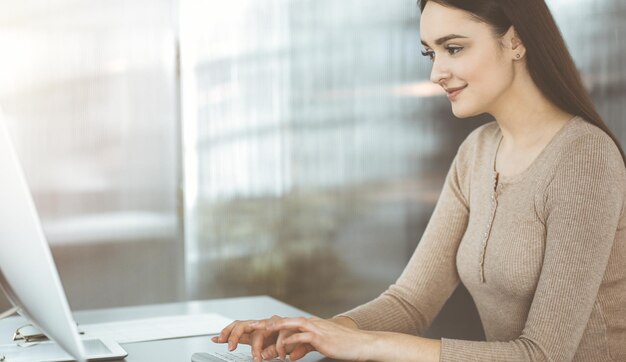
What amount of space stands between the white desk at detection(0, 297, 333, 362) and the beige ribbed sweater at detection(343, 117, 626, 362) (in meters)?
0.30

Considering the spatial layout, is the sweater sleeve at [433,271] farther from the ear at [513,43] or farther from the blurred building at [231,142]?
the blurred building at [231,142]

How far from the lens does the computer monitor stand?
2.60 ft

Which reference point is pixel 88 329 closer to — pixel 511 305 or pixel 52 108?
pixel 511 305

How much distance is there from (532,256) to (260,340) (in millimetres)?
524

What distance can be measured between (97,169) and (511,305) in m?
2.44

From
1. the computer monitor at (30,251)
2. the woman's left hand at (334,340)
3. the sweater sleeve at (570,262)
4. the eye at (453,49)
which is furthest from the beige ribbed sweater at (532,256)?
the computer monitor at (30,251)

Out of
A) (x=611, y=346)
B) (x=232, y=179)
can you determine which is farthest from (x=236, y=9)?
(x=611, y=346)

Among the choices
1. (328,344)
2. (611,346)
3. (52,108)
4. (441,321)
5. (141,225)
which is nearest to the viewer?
(328,344)

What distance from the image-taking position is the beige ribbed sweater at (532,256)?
1.33 m

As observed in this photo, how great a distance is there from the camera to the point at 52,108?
136 inches

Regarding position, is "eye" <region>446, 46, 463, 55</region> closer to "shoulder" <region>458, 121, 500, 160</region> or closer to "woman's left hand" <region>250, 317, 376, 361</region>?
"shoulder" <region>458, 121, 500, 160</region>

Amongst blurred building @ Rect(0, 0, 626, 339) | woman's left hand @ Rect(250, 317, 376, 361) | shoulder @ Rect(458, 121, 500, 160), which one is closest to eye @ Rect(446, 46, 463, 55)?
shoulder @ Rect(458, 121, 500, 160)

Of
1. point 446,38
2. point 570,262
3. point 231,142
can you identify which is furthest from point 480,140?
point 231,142

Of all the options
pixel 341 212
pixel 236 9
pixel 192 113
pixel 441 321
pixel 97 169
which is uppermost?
pixel 236 9
